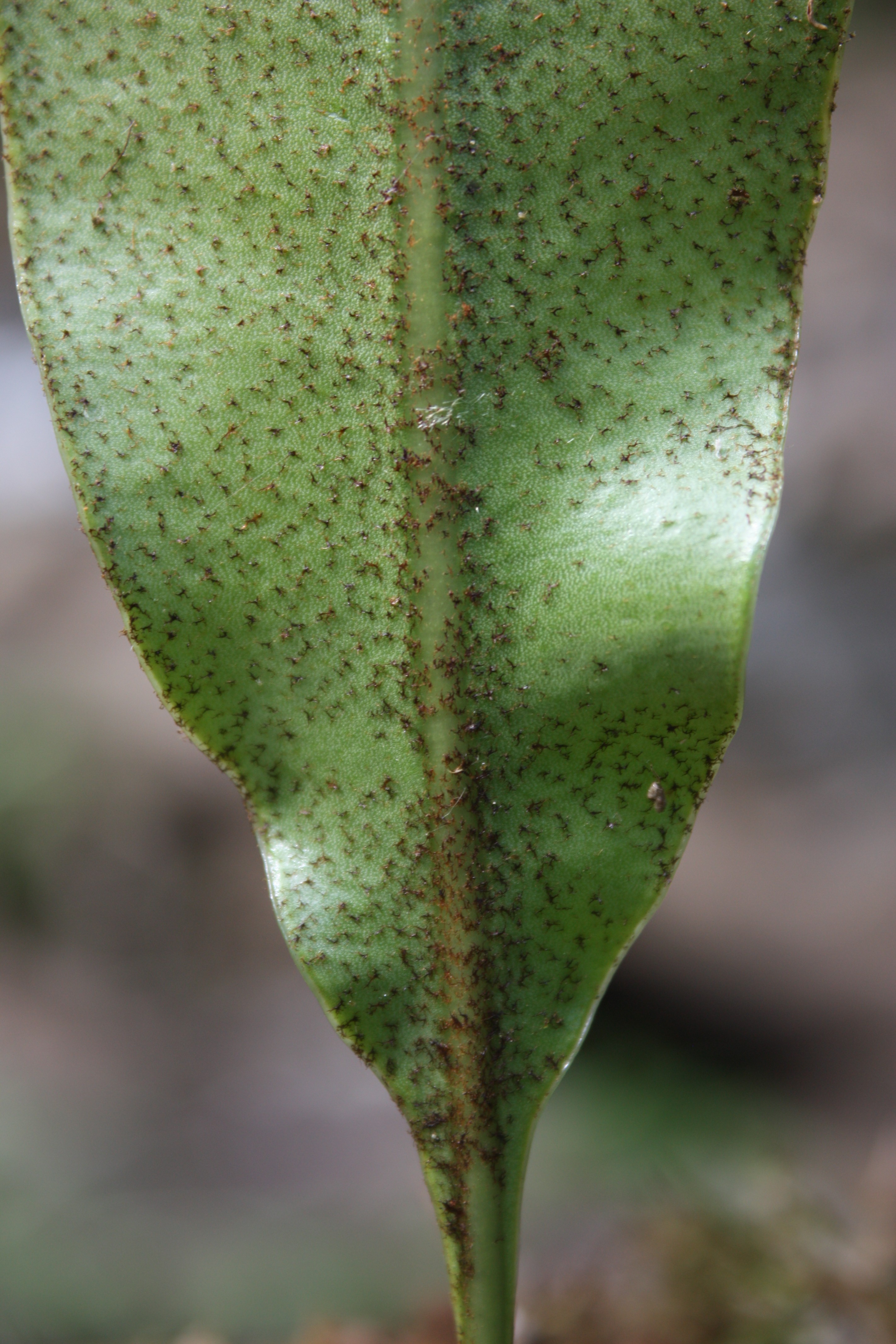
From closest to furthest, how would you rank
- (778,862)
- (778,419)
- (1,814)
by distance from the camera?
(778,419)
(778,862)
(1,814)

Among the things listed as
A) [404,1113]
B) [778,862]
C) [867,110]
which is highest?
[867,110]

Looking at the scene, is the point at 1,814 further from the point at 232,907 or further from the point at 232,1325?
the point at 232,1325

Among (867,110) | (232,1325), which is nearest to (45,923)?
(232,1325)

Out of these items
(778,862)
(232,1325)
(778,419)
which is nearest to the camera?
(778,419)

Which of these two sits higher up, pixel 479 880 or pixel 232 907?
pixel 232 907

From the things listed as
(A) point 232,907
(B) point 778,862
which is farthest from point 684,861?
(A) point 232,907

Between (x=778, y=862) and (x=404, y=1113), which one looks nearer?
(x=404, y=1113)

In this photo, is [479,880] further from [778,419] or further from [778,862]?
[778,862]
